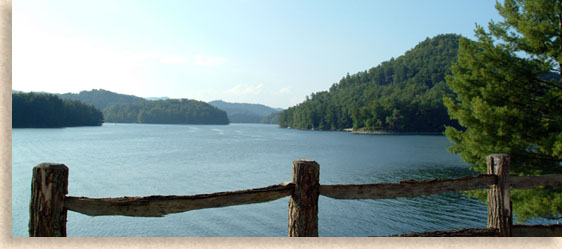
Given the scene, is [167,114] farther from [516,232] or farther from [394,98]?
[516,232]

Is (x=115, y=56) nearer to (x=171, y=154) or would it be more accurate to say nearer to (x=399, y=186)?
(x=171, y=154)

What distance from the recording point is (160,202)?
8.86 feet

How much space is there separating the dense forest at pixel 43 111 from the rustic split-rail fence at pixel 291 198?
316ft

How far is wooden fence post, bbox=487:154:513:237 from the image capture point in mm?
3760

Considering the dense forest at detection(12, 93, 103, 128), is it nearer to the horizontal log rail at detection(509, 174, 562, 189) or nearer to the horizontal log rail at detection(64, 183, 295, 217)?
the horizontal log rail at detection(64, 183, 295, 217)

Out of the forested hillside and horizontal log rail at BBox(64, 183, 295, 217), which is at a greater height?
the forested hillside

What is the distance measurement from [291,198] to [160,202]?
0.97 metres

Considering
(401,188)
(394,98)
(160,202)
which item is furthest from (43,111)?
(401,188)

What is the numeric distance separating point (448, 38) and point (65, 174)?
160 m

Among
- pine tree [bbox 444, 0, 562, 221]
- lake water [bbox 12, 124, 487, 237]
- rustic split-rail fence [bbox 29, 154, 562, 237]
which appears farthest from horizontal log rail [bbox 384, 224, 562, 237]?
lake water [bbox 12, 124, 487, 237]

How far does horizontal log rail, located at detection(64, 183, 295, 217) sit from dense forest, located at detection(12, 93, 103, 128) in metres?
96.3

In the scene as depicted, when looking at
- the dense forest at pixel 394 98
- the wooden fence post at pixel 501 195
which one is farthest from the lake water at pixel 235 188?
the dense forest at pixel 394 98

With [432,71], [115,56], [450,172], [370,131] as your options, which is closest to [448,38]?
[432,71]

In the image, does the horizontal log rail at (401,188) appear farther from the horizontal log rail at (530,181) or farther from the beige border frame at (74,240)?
the beige border frame at (74,240)
